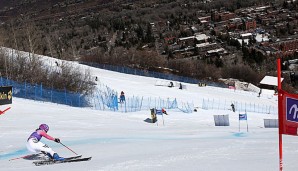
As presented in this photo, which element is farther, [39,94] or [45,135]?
[39,94]

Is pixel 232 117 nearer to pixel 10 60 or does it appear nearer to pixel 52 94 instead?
pixel 52 94

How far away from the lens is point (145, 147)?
1569 cm

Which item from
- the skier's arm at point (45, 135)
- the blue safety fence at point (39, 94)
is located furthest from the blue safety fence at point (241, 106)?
the skier's arm at point (45, 135)

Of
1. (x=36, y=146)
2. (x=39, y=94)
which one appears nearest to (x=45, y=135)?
(x=36, y=146)

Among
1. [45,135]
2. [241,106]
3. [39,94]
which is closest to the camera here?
[45,135]

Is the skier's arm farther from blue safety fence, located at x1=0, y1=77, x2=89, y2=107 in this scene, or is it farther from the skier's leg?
blue safety fence, located at x1=0, y1=77, x2=89, y2=107

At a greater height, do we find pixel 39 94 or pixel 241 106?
pixel 39 94

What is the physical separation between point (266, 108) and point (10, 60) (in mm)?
28979

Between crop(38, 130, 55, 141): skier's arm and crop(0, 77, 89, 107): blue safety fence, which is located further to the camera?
crop(0, 77, 89, 107): blue safety fence

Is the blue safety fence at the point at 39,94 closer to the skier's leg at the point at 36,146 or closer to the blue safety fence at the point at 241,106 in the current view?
the blue safety fence at the point at 241,106

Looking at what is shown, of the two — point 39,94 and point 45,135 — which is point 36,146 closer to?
point 45,135

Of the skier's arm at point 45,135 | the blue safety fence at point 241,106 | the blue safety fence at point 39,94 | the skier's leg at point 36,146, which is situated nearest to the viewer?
the skier's arm at point 45,135

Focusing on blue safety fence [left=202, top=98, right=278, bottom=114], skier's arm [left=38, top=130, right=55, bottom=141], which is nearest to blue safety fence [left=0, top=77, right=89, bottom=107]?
blue safety fence [left=202, top=98, right=278, bottom=114]

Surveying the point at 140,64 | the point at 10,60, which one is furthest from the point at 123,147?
the point at 140,64
